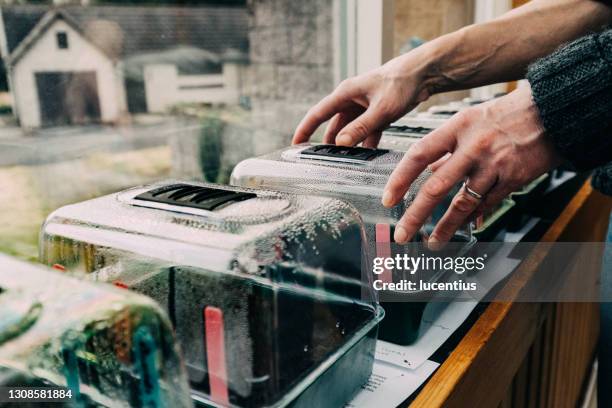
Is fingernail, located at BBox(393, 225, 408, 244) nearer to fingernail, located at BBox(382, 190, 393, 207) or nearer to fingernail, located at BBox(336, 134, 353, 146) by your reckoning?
fingernail, located at BBox(382, 190, 393, 207)

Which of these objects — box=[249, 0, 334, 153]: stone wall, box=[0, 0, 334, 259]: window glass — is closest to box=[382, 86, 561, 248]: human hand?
box=[0, 0, 334, 259]: window glass

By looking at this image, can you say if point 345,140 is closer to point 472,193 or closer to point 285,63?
point 472,193

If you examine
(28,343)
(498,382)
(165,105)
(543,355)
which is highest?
(165,105)

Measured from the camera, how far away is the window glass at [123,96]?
39.7 inches

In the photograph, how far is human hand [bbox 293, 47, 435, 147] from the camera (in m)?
1.12

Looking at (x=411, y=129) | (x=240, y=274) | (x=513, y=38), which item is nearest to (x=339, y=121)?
(x=411, y=129)

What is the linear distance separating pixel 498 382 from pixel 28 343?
87 centimetres

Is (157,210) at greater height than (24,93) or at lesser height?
lesser

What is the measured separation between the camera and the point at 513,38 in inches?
47.5

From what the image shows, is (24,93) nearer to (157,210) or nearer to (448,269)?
(157,210)

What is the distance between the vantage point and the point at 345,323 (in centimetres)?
80

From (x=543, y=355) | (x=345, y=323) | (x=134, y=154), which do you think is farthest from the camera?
(x=543, y=355)

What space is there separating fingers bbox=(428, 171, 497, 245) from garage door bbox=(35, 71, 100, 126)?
736 mm

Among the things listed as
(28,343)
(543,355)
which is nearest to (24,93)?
(28,343)
